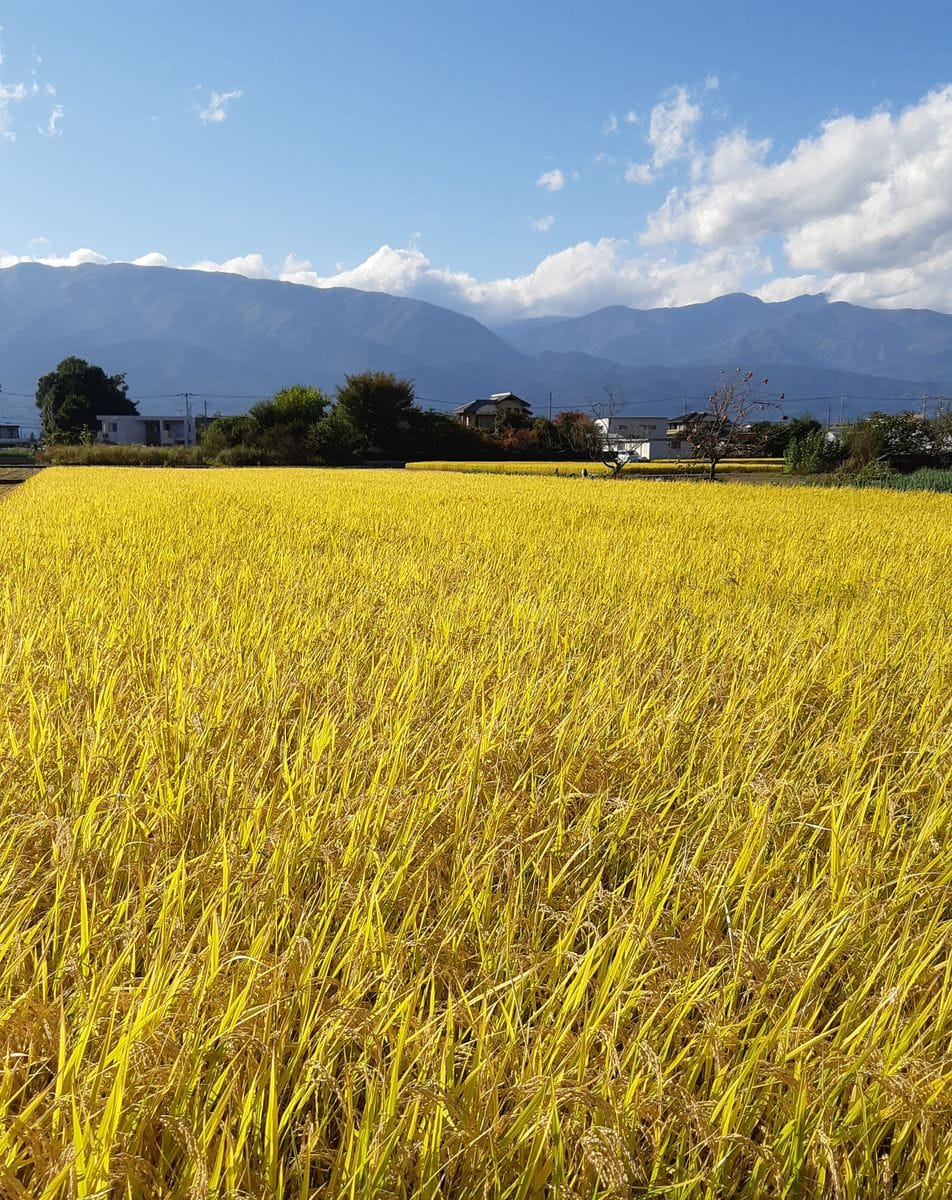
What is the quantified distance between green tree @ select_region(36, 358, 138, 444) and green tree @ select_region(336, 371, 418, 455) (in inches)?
1240

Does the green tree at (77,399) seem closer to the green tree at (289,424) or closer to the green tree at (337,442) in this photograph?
the green tree at (289,424)

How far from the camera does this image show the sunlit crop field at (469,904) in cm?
90

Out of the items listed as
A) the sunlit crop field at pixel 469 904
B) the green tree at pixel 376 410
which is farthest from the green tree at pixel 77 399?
the sunlit crop field at pixel 469 904

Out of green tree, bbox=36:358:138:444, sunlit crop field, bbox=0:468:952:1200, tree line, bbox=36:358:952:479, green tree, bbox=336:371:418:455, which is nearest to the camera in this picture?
sunlit crop field, bbox=0:468:952:1200

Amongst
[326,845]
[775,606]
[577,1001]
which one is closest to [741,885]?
[577,1001]

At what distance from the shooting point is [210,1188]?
79 cm

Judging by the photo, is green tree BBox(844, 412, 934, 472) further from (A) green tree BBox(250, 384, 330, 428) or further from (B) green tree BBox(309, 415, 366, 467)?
(A) green tree BBox(250, 384, 330, 428)

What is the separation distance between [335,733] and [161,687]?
2.37ft

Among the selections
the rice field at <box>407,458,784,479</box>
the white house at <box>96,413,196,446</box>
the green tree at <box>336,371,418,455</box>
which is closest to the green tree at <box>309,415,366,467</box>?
the green tree at <box>336,371,418,455</box>

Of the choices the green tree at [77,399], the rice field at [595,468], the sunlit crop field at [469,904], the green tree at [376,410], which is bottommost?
the sunlit crop field at [469,904]

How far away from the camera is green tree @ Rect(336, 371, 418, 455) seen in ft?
141

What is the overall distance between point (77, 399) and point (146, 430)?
6763 mm

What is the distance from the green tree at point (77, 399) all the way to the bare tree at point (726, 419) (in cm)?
5221

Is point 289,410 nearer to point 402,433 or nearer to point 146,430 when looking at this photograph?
point 402,433
